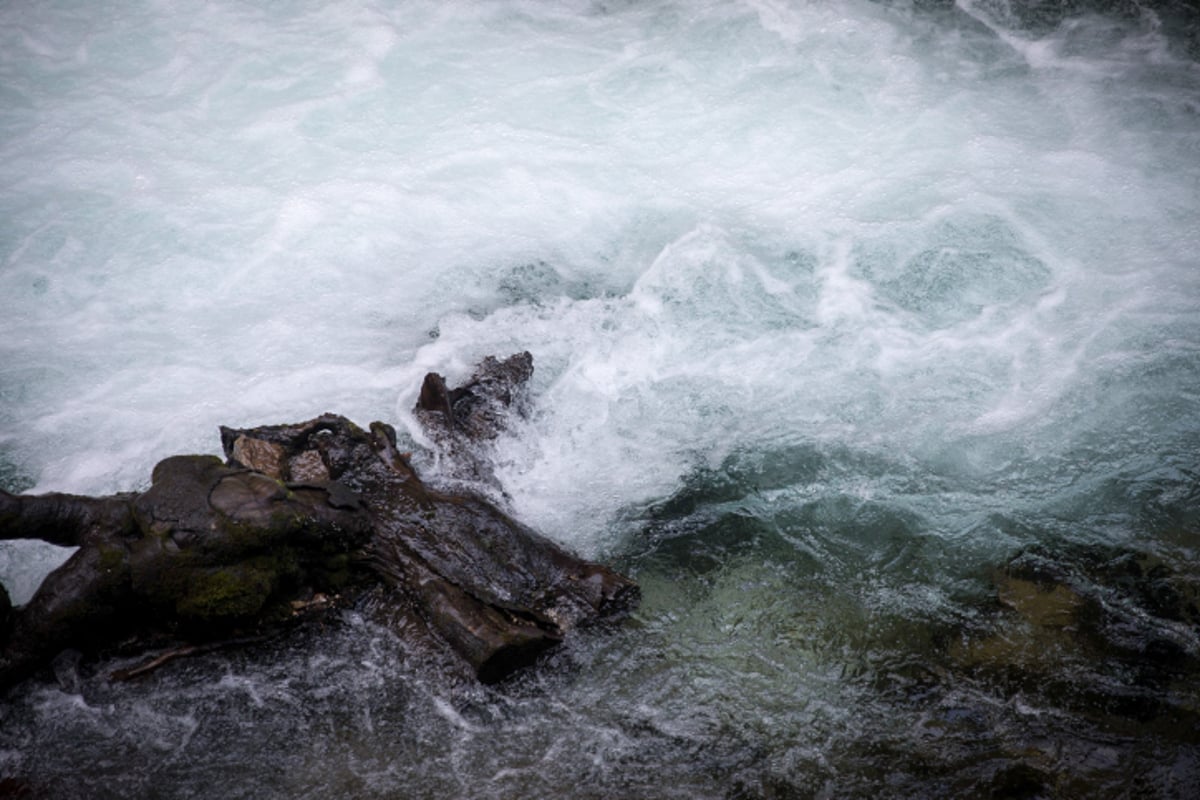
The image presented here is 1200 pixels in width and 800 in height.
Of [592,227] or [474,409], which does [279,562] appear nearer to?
[474,409]

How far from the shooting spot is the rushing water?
3.59 meters

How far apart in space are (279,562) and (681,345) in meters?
3.13

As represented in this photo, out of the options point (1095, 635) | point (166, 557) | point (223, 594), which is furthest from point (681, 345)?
point (166, 557)

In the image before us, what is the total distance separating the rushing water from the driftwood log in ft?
0.63

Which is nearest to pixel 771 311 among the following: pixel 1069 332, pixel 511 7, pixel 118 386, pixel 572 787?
pixel 1069 332

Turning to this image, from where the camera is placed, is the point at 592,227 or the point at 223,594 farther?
the point at 592,227

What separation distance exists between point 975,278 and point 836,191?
1436 mm

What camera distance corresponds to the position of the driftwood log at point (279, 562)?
373 cm

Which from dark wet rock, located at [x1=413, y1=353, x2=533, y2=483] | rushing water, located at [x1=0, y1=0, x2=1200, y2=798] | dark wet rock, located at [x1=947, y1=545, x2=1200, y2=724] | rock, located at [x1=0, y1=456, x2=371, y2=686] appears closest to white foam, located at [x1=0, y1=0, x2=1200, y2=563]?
rushing water, located at [x1=0, y1=0, x2=1200, y2=798]

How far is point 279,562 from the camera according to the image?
3.88 meters

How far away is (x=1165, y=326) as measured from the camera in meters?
5.91

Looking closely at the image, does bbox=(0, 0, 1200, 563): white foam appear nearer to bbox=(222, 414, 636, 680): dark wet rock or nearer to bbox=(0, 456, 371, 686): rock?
bbox=(222, 414, 636, 680): dark wet rock

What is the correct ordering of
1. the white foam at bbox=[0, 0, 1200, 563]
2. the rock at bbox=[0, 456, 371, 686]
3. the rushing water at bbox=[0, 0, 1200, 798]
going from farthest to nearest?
the white foam at bbox=[0, 0, 1200, 563] → the rock at bbox=[0, 456, 371, 686] → the rushing water at bbox=[0, 0, 1200, 798]

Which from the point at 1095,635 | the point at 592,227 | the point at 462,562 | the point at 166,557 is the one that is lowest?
the point at 1095,635
